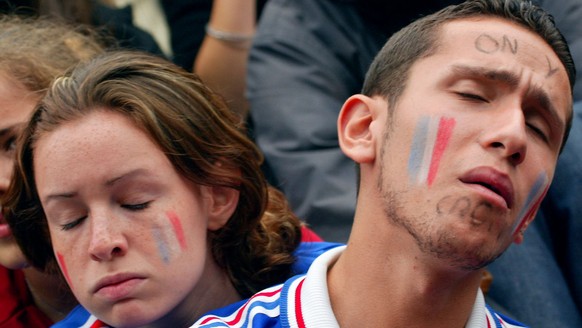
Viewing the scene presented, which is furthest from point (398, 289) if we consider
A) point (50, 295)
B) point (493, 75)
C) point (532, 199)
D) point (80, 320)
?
point (50, 295)

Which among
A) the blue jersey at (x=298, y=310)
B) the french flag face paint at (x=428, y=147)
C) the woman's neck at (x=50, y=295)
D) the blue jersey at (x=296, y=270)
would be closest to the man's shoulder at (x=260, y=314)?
the blue jersey at (x=298, y=310)

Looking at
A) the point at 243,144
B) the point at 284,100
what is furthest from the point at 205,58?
the point at 243,144

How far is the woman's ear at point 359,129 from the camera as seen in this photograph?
2.11 meters

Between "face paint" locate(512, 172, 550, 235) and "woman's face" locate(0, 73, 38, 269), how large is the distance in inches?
51.4

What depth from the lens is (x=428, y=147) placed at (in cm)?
196

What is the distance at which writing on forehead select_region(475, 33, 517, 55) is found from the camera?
79.7 inches

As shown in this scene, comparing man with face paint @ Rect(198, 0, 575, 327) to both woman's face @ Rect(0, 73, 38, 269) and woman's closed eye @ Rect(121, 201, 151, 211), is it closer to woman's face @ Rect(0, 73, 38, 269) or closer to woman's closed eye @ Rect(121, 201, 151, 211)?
woman's closed eye @ Rect(121, 201, 151, 211)

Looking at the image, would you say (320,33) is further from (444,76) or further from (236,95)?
(444,76)

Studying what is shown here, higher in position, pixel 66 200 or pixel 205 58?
pixel 66 200

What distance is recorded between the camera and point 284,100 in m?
3.22

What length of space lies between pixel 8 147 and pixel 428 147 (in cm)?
119

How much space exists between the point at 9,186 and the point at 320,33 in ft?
4.21

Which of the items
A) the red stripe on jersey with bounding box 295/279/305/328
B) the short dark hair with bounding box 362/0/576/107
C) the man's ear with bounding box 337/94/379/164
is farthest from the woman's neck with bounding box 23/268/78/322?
the short dark hair with bounding box 362/0/576/107

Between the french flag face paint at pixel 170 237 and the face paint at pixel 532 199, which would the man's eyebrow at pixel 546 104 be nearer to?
the face paint at pixel 532 199
